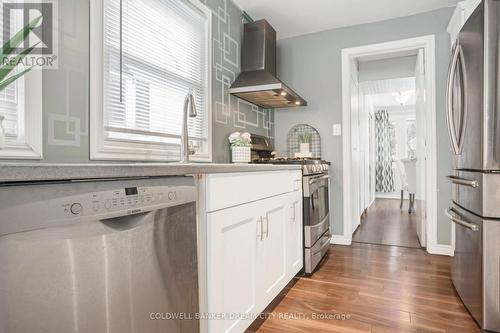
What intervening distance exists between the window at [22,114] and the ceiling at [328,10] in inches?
83.9

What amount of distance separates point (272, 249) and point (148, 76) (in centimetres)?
132

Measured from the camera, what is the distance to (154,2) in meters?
1.89

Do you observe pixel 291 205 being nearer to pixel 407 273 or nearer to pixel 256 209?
pixel 256 209

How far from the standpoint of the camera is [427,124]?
115 inches

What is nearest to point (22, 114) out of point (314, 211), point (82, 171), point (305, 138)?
point (82, 171)

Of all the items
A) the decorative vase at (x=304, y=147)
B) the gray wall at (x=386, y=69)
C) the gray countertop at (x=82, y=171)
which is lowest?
the gray countertop at (x=82, y=171)

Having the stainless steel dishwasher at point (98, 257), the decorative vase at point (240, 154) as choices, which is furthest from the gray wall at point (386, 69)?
the stainless steel dishwasher at point (98, 257)

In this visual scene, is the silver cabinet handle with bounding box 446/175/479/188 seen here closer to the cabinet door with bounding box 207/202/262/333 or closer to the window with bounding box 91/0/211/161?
the cabinet door with bounding box 207/202/262/333

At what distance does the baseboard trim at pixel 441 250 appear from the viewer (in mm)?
2816

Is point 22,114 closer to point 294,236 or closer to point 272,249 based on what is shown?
point 272,249

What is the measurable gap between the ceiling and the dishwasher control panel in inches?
98.0

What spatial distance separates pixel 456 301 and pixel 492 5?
1.75 metres

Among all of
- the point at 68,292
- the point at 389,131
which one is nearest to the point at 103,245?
the point at 68,292

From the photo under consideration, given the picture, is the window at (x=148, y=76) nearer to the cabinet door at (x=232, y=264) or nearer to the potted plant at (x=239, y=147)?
the potted plant at (x=239, y=147)
